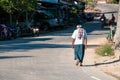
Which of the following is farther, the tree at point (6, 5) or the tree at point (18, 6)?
the tree at point (18, 6)

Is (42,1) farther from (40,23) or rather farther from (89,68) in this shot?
(89,68)

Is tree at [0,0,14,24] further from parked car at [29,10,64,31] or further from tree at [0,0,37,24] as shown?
parked car at [29,10,64,31]

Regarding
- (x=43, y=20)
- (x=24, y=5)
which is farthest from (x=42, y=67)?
(x=43, y=20)

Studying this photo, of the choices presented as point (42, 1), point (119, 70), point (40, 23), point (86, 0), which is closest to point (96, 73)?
point (119, 70)

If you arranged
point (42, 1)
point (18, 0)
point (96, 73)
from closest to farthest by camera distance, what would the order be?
point (96, 73) < point (18, 0) < point (42, 1)

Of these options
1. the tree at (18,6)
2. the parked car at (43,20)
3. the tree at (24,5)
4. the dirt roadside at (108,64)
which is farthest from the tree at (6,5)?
the dirt roadside at (108,64)

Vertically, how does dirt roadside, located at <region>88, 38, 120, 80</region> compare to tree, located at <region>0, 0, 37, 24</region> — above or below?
below

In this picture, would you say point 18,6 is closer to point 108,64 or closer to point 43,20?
point 43,20

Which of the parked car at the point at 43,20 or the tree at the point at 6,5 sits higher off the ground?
the tree at the point at 6,5

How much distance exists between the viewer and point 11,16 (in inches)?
1768

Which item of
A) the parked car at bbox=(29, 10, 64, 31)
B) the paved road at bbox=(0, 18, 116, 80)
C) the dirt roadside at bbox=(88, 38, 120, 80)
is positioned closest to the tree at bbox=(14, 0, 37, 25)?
the parked car at bbox=(29, 10, 64, 31)

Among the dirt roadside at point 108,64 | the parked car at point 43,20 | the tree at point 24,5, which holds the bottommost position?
the parked car at point 43,20

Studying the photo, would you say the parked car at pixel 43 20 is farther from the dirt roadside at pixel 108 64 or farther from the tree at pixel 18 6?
the dirt roadside at pixel 108 64

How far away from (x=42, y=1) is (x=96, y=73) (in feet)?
126
